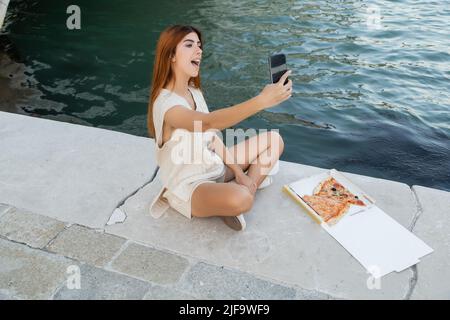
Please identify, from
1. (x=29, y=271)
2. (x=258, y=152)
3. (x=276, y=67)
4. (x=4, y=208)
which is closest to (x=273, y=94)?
(x=276, y=67)

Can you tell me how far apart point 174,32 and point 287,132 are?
3.33 m

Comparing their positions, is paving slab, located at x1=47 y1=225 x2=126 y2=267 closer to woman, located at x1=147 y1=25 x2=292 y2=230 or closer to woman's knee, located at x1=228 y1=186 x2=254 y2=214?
woman, located at x1=147 y1=25 x2=292 y2=230

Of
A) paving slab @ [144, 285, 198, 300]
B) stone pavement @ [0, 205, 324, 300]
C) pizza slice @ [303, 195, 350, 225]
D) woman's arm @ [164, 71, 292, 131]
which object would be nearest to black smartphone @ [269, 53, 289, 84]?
woman's arm @ [164, 71, 292, 131]

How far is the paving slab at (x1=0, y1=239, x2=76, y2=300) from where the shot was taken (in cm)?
261

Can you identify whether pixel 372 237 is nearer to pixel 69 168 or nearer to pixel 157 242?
pixel 157 242

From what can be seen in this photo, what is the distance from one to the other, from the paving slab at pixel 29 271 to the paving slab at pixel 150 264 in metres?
0.32

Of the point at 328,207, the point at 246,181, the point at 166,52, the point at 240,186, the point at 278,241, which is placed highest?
the point at 166,52

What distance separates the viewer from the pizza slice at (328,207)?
3.15 m

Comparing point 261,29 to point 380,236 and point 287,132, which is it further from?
point 380,236

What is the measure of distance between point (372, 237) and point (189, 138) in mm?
1379

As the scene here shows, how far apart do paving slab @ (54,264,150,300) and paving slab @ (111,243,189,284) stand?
0.06 meters

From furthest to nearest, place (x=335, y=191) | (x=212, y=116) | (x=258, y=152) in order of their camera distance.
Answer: (x=258, y=152) < (x=335, y=191) < (x=212, y=116)

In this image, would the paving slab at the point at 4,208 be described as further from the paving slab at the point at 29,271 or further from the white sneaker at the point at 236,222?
the white sneaker at the point at 236,222

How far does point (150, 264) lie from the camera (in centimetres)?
279
